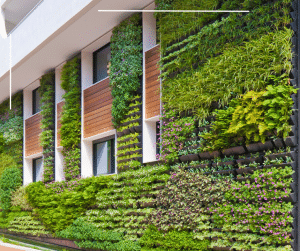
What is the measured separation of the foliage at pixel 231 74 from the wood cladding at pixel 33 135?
888 cm

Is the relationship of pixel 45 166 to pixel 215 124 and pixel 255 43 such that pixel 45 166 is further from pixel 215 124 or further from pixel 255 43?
pixel 255 43

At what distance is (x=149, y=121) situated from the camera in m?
11.0

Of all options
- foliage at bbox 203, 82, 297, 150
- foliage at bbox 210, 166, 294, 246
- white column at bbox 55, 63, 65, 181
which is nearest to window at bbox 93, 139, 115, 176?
white column at bbox 55, 63, 65, 181

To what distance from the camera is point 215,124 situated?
8.10 meters

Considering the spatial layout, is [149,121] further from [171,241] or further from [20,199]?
[20,199]

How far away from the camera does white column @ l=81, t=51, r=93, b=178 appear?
45.1 feet

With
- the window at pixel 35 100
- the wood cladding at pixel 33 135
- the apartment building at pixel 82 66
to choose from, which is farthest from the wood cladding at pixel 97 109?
the window at pixel 35 100

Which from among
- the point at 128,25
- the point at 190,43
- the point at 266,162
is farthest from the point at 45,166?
the point at 266,162

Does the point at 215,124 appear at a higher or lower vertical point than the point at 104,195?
higher

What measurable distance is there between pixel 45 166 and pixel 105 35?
5.58m

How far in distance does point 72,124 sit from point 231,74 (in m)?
7.35

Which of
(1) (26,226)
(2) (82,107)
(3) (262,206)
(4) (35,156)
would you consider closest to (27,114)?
Result: (4) (35,156)

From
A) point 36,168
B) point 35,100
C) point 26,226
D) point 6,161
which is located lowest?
point 26,226

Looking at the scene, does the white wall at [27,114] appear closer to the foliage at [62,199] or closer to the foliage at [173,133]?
the foliage at [62,199]
